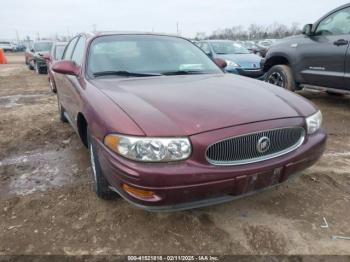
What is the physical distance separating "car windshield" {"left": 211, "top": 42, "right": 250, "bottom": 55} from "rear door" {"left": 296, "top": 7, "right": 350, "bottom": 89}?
394 centimetres

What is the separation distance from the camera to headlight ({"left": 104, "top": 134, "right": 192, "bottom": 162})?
83.1 inches

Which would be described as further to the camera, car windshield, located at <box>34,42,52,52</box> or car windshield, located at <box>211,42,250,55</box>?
car windshield, located at <box>34,42,52,52</box>

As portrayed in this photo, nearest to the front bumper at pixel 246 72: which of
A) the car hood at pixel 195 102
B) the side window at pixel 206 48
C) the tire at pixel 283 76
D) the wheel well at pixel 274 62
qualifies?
the wheel well at pixel 274 62

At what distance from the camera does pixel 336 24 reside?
566 centimetres

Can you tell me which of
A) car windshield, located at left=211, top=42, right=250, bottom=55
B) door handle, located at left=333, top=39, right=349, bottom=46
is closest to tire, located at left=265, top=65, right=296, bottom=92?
door handle, located at left=333, top=39, right=349, bottom=46

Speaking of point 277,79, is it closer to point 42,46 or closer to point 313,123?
point 313,123

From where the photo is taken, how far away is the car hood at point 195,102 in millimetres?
2211

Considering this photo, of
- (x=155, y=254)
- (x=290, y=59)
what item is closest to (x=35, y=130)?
(x=155, y=254)

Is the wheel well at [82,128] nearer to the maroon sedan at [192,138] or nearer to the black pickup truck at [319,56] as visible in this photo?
the maroon sedan at [192,138]

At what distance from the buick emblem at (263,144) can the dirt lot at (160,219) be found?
2.25ft

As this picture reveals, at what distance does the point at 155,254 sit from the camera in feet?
7.60

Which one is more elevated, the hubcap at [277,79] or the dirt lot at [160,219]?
the hubcap at [277,79]

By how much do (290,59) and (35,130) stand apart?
4928mm

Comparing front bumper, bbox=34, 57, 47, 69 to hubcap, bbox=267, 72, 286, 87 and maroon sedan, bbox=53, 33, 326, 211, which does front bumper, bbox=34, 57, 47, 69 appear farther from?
maroon sedan, bbox=53, 33, 326, 211
